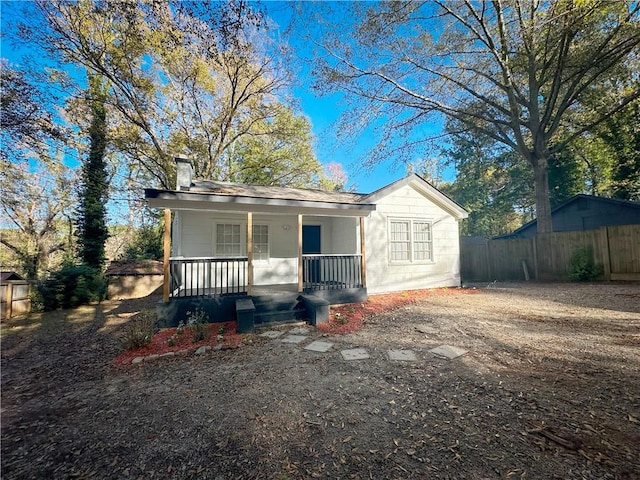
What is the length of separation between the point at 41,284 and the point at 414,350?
11.7 metres

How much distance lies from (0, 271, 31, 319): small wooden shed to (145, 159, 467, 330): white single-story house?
187 inches

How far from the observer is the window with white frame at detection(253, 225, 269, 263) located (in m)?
8.70

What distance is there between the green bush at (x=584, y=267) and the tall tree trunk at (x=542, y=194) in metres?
2.53

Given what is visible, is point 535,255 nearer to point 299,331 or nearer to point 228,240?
point 299,331

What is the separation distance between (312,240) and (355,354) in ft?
19.6

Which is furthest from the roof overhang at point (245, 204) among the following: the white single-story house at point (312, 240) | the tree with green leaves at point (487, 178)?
the tree with green leaves at point (487, 178)

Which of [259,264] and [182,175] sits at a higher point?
[182,175]

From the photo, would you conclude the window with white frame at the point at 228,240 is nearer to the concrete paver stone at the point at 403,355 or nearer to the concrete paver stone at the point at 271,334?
the concrete paver stone at the point at 271,334

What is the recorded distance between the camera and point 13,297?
25.9 ft

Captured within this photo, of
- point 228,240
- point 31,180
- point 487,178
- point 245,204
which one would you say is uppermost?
point 487,178

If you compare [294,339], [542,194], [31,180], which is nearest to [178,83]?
[31,180]

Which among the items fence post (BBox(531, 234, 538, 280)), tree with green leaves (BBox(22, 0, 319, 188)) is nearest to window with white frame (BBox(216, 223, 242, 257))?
tree with green leaves (BBox(22, 0, 319, 188))

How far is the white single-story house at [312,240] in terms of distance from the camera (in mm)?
6852

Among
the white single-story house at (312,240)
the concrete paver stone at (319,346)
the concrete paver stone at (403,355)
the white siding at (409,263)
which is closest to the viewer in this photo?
the concrete paver stone at (403,355)
